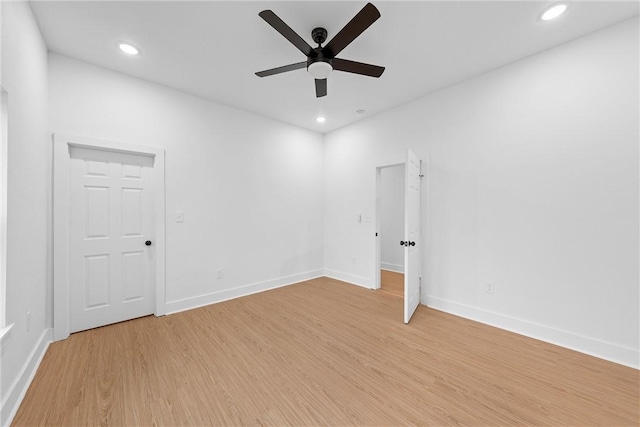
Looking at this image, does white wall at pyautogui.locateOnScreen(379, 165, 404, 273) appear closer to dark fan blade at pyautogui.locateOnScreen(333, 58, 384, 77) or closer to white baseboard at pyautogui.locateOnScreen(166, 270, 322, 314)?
white baseboard at pyautogui.locateOnScreen(166, 270, 322, 314)

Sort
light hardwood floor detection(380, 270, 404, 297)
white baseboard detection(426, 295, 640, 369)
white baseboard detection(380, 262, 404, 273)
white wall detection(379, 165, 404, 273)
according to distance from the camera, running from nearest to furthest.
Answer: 1. white baseboard detection(426, 295, 640, 369)
2. light hardwood floor detection(380, 270, 404, 297)
3. white baseboard detection(380, 262, 404, 273)
4. white wall detection(379, 165, 404, 273)

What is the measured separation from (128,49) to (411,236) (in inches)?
142

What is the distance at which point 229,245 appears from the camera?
3.75 m

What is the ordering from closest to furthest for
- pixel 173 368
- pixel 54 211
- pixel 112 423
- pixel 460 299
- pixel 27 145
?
pixel 112 423 → pixel 27 145 → pixel 173 368 → pixel 54 211 → pixel 460 299

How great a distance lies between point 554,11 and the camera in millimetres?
2027

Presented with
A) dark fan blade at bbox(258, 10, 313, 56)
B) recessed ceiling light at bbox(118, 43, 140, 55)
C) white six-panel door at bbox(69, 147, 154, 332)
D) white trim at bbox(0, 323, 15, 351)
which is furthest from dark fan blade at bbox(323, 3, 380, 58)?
white trim at bbox(0, 323, 15, 351)

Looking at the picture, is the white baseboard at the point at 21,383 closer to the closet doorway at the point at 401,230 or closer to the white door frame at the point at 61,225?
the white door frame at the point at 61,225

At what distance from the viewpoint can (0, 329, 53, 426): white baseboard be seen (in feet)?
5.01

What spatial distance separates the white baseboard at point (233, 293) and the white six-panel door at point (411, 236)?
6.91 ft

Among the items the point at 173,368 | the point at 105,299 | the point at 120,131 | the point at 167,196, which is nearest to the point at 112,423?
the point at 173,368

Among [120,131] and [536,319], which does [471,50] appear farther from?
[120,131]

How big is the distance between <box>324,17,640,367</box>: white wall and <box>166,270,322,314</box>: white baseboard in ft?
7.09

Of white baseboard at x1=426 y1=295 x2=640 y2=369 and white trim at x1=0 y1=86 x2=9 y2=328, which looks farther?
white baseboard at x1=426 y1=295 x2=640 y2=369

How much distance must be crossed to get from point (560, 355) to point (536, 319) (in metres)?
0.38
